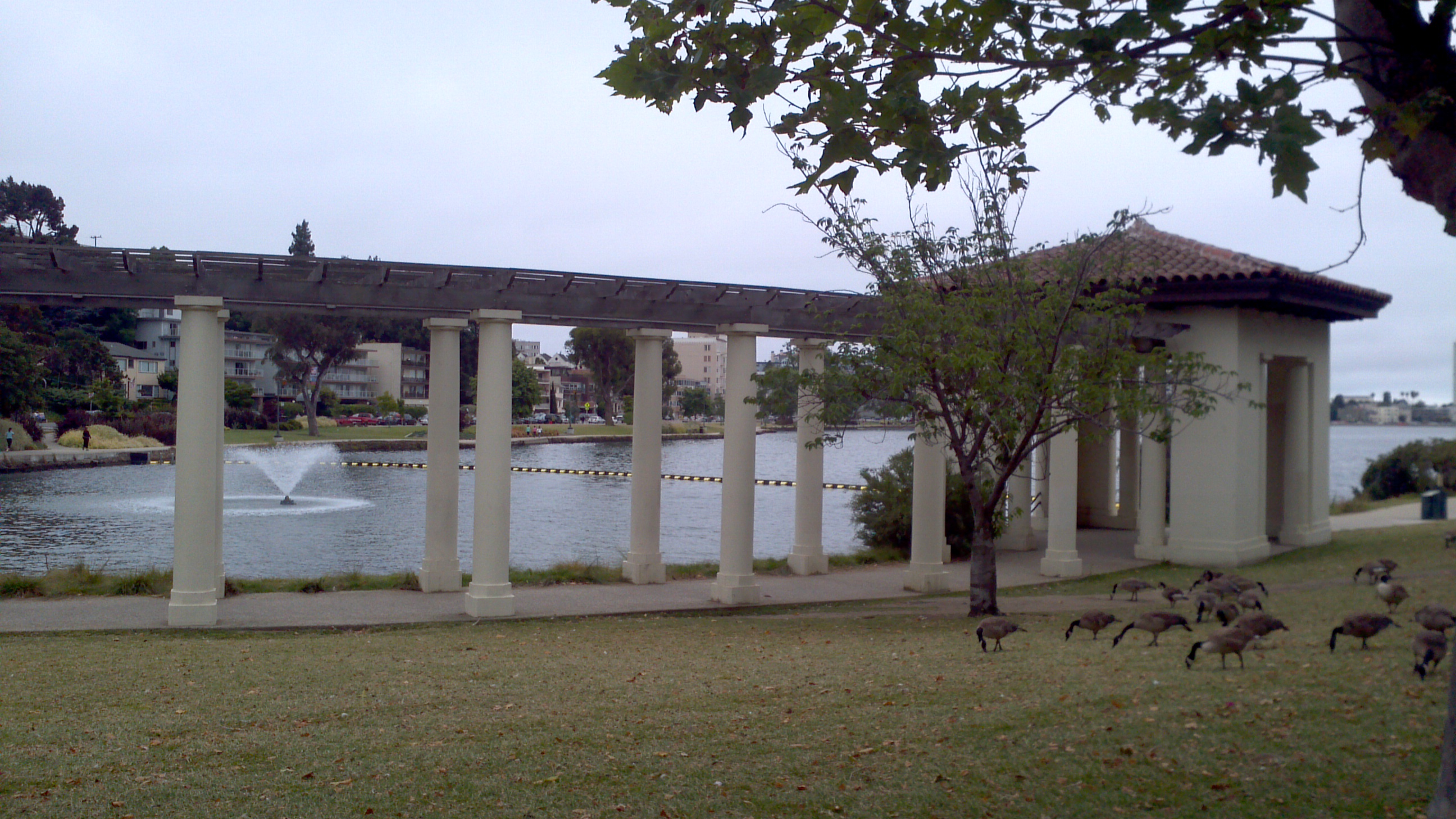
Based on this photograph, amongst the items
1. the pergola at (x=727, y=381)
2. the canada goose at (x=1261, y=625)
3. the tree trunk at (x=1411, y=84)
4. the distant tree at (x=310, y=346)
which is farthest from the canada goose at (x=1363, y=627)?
the distant tree at (x=310, y=346)

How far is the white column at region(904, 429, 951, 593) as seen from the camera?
1789cm

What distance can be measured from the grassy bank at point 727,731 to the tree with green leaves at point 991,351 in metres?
3.16

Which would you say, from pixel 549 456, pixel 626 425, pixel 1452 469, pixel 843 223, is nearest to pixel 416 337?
pixel 626 425

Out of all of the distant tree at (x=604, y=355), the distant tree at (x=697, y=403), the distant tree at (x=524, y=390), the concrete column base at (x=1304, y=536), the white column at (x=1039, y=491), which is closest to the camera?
the concrete column base at (x=1304, y=536)

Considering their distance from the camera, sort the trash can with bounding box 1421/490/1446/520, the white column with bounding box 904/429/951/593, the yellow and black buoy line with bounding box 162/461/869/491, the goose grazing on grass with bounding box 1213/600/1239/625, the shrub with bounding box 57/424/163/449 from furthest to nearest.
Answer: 1. the shrub with bounding box 57/424/163/449
2. the yellow and black buoy line with bounding box 162/461/869/491
3. the trash can with bounding box 1421/490/1446/520
4. the white column with bounding box 904/429/951/593
5. the goose grazing on grass with bounding box 1213/600/1239/625

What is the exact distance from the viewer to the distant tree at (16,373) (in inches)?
2140

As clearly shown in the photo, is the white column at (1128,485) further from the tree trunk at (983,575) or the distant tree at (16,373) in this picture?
the distant tree at (16,373)

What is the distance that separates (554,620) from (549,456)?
179ft

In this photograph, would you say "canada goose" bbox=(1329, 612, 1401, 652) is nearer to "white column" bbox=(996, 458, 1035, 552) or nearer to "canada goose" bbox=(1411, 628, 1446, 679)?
"canada goose" bbox=(1411, 628, 1446, 679)

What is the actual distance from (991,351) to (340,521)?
75.4ft

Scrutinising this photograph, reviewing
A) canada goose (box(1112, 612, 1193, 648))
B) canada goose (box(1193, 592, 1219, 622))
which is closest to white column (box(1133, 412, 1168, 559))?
canada goose (box(1193, 592, 1219, 622))

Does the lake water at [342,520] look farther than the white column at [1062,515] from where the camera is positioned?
Yes

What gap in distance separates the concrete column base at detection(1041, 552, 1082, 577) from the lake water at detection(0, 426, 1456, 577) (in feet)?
12.8

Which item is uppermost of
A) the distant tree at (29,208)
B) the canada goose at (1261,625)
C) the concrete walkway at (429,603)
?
the distant tree at (29,208)
